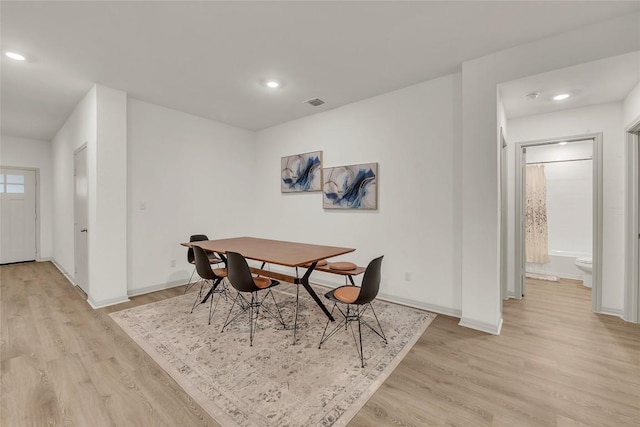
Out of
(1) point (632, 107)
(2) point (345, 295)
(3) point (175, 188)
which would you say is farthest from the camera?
(3) point (175, 188)

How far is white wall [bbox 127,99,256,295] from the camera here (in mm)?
3803

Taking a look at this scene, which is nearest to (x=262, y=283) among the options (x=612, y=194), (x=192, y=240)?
(x=192, y=240)

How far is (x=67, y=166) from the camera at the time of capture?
4.68 metres

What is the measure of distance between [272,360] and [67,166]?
5.13m

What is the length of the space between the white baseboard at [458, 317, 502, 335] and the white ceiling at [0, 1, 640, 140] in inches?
105

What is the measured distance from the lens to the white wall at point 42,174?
225 inches

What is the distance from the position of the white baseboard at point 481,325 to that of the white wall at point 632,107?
2447 mm

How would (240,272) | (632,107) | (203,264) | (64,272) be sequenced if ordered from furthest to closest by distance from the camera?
(64,272)
(203,264)
(632,107)
(240,272)

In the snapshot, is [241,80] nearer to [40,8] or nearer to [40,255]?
[40,8]

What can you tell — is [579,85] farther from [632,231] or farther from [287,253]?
[287,253]

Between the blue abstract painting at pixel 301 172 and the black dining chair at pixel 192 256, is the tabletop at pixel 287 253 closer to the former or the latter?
the black dining chair at pixel 192 256

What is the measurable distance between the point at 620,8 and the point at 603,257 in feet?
8.23

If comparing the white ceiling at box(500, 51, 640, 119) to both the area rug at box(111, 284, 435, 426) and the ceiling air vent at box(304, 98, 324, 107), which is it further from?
the area rug at box(111, 284, 435, 426)

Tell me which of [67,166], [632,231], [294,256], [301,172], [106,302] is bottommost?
[106,302]
